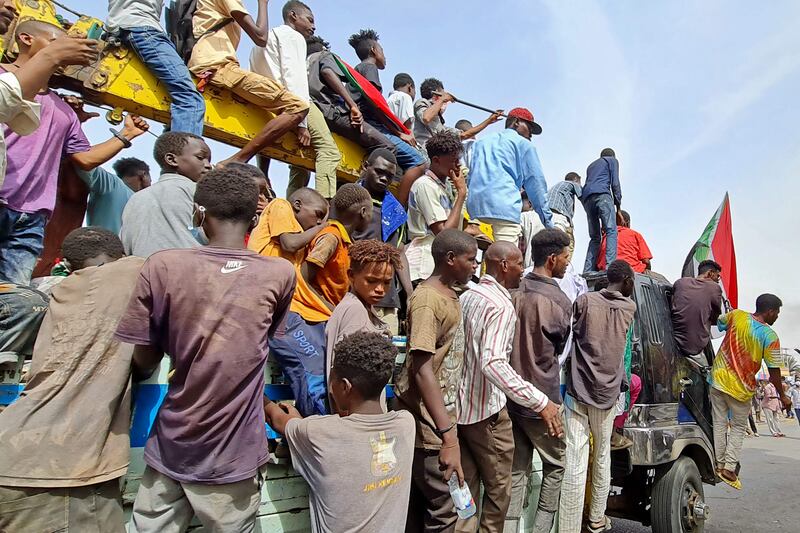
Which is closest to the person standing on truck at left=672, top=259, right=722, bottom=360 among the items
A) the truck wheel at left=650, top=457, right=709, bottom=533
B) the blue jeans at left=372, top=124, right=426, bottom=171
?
the truck wheel at left=650, top=457, right=709, bottom=533

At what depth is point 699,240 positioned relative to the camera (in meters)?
8.59

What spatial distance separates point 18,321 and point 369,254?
143 centimetres

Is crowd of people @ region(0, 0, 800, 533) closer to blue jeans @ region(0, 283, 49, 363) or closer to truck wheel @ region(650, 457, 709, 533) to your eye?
blue jeans @ region(0, 283, 49, 363)

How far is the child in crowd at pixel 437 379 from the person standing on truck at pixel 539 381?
0.67m

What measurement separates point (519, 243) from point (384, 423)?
3502mm

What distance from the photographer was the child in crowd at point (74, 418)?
69.4 inches

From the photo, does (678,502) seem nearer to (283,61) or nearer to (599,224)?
(599,224)

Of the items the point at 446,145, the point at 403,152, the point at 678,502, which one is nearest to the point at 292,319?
the point at 446,145

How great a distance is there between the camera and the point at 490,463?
10.0ft

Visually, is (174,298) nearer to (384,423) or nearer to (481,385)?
(384,423)

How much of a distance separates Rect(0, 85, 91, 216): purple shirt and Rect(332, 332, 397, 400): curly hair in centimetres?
175

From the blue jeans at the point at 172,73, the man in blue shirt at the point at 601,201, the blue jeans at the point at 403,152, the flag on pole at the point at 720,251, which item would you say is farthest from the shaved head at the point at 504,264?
the flag on pole at the point at 720,251

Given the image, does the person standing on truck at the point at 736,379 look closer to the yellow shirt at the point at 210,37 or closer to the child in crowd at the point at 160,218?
the child in crowd at the point at 160,218

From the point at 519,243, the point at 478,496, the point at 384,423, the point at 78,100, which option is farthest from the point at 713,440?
the point at 78,100
